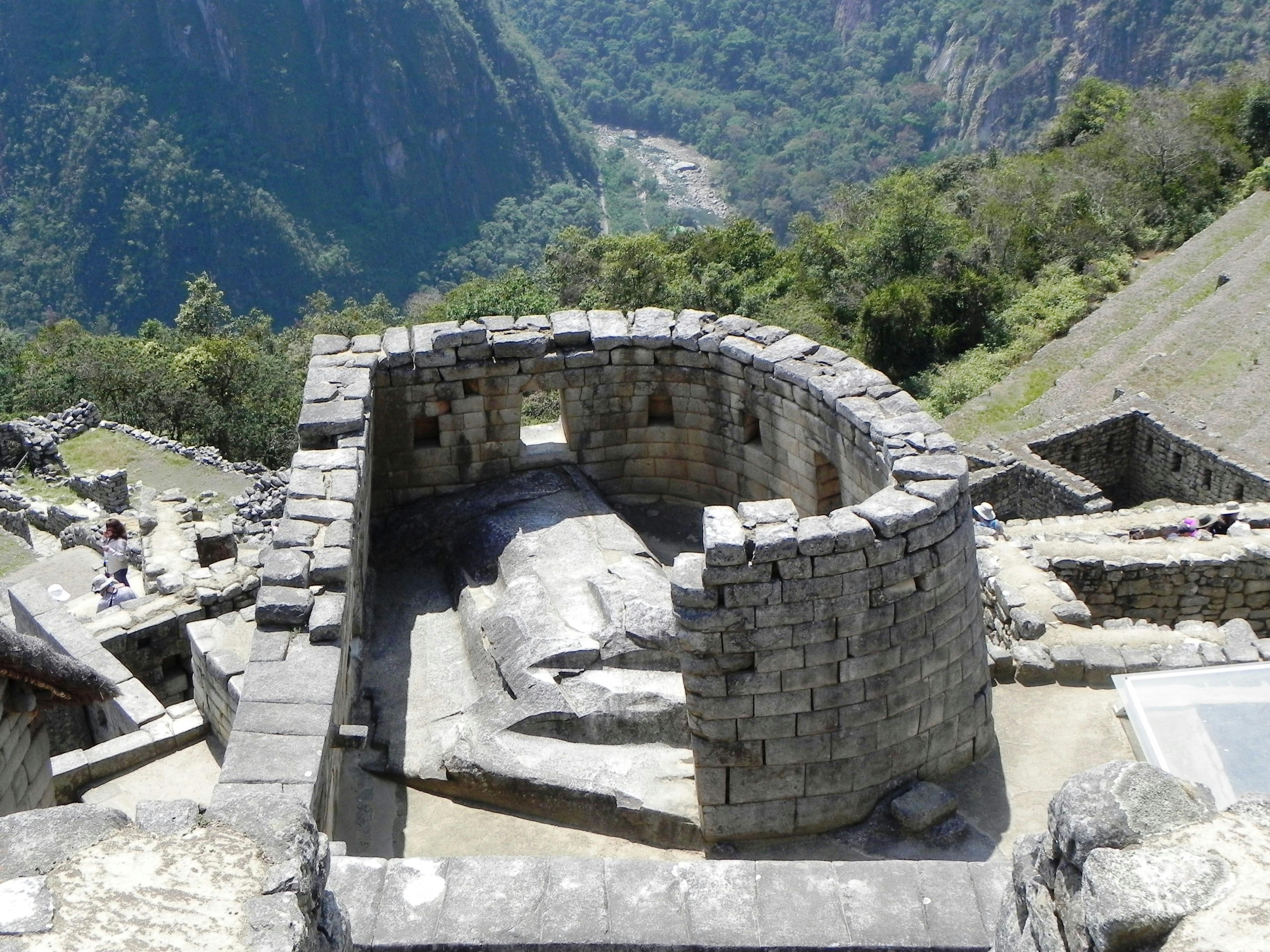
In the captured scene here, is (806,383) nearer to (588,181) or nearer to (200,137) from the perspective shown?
(200,137)

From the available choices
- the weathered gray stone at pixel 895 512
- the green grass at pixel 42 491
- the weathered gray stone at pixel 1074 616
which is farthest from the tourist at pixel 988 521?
the green grass at pixel 42 491

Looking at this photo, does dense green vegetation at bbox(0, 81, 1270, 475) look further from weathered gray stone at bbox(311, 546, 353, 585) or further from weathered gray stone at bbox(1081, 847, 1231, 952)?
weathered gray stone at bbox(1081, 847, 1231, 952)

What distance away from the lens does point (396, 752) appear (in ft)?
31.0

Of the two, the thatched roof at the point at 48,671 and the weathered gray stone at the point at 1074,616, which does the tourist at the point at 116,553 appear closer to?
the thatched roof at the point at 48,671

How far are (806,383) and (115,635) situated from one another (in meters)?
7.90

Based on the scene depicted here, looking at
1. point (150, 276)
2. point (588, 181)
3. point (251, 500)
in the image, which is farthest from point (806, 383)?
point (588, 181)

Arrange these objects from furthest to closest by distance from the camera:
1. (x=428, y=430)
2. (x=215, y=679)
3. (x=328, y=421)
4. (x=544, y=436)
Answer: (x=544, y=436) < (x=428, y=430) < (x=328, y=421) < (x=215, y=679)

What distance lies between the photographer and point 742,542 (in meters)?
7.86

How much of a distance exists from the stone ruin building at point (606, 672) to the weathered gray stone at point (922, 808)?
117 mm

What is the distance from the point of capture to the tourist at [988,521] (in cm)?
1475

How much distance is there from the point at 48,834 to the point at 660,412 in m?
8.92

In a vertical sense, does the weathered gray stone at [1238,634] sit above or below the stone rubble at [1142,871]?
below

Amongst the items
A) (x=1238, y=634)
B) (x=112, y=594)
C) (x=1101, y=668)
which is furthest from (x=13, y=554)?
(x=1238, y=634)

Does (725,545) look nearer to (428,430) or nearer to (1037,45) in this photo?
(428,430)
